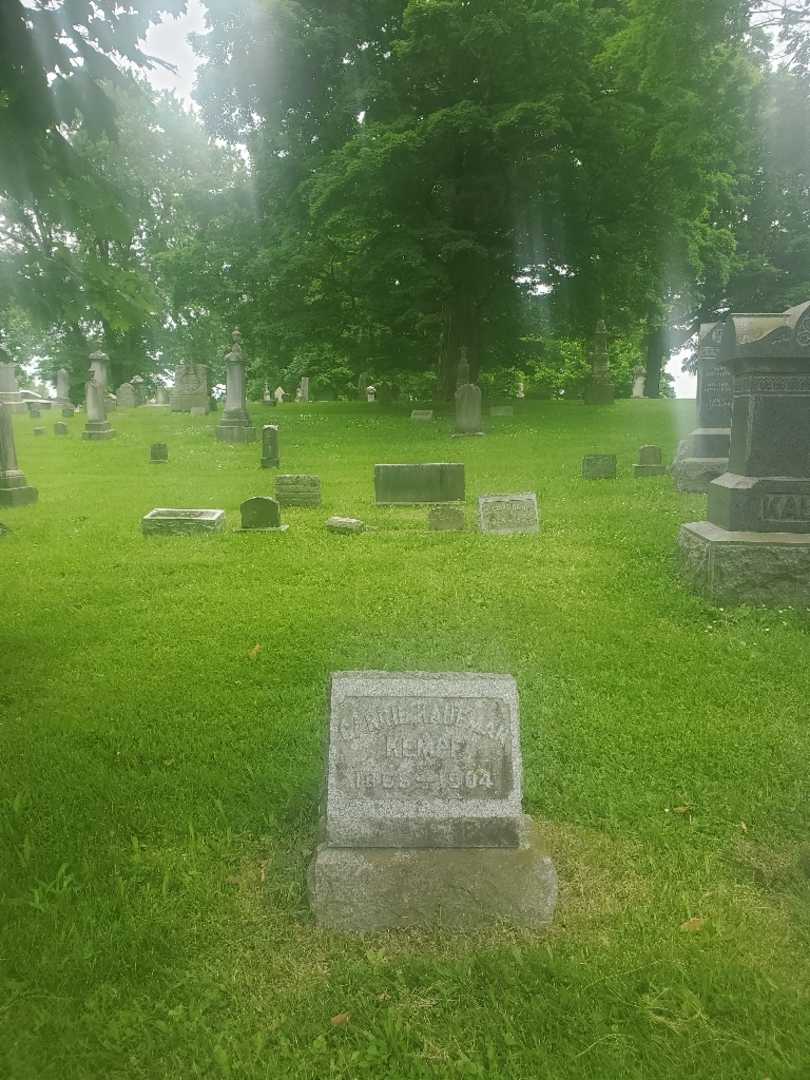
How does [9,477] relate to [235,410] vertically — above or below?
below

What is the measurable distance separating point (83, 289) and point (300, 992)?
4.23 m

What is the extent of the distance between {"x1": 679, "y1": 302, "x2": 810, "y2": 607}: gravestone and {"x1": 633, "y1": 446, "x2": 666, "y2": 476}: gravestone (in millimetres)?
7402

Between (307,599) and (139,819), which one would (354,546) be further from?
(139,819)

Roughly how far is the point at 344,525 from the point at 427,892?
301 inches

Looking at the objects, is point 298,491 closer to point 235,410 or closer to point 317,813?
point 317,813

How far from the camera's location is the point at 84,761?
A: 188 inches

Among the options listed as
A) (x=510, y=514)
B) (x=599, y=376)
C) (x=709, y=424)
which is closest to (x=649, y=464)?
(x=709, y=424)

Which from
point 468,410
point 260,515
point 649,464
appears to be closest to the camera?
point 260,515

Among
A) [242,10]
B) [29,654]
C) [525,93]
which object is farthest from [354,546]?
[242,10]

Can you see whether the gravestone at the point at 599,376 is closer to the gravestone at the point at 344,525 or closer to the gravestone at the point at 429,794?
the gravestone at the point at 344,525

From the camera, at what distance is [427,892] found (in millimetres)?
3420

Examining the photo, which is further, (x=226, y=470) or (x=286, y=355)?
(x=286, y=355)

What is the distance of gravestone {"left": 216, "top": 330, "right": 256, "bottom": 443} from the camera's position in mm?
23141

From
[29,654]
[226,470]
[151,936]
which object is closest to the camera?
[151,936]
